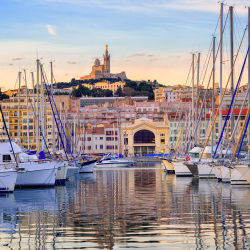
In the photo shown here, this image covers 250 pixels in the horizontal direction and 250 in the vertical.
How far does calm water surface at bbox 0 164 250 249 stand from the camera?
1470cm

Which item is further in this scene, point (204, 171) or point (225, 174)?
point (204, 171)

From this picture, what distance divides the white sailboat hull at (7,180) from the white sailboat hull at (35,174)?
4.08 metres

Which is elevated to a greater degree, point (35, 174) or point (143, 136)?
point (35, 174)

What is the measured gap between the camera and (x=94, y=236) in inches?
618

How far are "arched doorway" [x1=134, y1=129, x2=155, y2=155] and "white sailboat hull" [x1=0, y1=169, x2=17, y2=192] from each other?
10797 cm

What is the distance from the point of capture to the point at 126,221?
18.9m

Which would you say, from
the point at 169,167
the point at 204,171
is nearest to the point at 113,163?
the point at 169,167

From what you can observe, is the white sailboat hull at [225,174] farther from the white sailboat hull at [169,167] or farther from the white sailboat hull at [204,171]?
the white sailboat hull at [169,167]

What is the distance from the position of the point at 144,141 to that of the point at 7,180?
109130 mm

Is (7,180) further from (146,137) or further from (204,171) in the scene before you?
(146,137)

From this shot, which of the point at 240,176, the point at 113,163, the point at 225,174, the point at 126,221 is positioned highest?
the point at 126,221

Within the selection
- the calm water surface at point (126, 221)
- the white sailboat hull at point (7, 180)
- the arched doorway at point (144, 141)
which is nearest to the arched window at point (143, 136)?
the arched doorway at point (144, 141)

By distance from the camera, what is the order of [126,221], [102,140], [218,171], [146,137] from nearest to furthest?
[126,221], [218,171], [146,137], [102,140]

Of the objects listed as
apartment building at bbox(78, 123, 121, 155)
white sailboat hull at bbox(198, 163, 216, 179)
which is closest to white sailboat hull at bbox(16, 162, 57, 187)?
white sailboat hull at bbox(198, 163, 216, 179)
